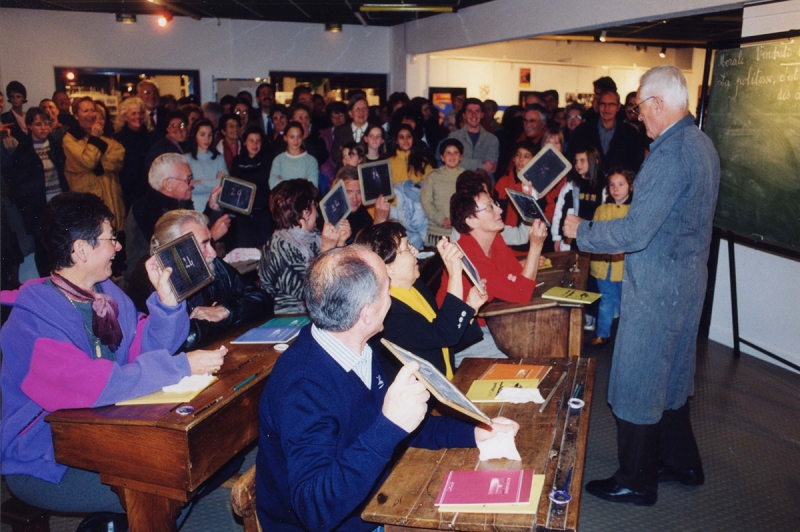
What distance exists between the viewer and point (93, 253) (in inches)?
98.0

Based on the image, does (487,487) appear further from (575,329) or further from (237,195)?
(237,195)

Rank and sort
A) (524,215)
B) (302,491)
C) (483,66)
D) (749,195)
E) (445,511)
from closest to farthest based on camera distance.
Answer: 1. (302,491)
2. (445,511)
3. (524,215)
4. (749,195)
5. (483,66)

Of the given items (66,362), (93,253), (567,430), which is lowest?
(567,430)

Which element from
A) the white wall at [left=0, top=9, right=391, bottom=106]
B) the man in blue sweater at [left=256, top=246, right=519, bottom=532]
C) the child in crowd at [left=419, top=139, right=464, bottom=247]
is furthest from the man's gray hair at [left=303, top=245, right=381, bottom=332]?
the white wall at [left=0, top=9, right=391, bottom=106]

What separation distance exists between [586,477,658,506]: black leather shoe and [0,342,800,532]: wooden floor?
52mm

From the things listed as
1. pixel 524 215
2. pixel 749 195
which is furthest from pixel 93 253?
pixel 749 195

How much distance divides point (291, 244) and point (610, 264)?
2865mm

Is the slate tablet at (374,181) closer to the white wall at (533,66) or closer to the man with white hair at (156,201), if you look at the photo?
the man with white hair at (156,201)

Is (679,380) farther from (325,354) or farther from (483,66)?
(483,66)

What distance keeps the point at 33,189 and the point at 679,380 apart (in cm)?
540

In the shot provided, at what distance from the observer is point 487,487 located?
72.6 inches

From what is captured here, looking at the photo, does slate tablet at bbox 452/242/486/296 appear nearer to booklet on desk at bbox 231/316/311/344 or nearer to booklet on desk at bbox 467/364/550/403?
booklet on desk at bbox 467/364/550/403

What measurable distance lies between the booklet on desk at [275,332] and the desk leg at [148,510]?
0.85 meters

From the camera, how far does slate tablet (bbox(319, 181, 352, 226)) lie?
15.1ft
